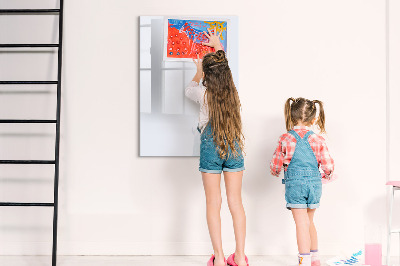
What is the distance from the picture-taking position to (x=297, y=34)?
3.31m

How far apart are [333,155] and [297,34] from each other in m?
0.90

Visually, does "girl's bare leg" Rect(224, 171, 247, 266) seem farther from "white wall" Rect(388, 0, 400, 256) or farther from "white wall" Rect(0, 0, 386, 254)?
"white wall" Rect(388, 0, 400, 256)

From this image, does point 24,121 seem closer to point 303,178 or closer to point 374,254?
point 303,178

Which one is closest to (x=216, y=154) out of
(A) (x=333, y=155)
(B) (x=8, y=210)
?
(A) (x=333, y=155)

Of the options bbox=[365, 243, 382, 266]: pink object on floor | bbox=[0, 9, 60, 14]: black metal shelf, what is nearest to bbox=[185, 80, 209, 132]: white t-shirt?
bbox=[0, 9, 60, 14]: black metal shelf

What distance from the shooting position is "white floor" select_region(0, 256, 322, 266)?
3.05m

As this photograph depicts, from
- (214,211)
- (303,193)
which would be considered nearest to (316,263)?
(303,193)

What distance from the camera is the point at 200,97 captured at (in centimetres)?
299

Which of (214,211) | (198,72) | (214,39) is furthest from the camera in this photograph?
(214,39)

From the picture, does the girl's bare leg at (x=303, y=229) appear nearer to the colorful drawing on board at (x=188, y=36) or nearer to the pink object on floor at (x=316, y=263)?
the pink object on floor at (x=316, y=263)

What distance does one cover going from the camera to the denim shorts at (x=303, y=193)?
9.14ft

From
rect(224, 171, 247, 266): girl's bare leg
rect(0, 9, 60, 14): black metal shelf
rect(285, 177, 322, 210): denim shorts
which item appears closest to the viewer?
rect(285, 177, 322, 210): denim shorts

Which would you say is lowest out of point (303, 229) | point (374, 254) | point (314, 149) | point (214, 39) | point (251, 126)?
point (374, 254)

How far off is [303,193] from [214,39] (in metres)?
1.23
